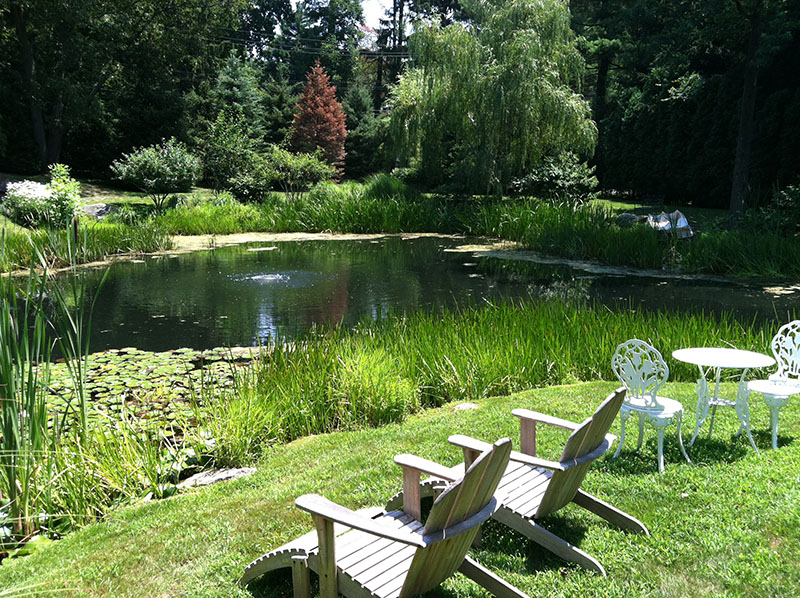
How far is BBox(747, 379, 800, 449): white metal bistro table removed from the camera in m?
3.85

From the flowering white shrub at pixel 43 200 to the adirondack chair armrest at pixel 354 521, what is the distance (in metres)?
11.1

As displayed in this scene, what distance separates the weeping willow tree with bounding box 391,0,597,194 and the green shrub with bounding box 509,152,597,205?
0.96 meters

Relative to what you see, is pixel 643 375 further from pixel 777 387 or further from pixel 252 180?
pixel 252 180

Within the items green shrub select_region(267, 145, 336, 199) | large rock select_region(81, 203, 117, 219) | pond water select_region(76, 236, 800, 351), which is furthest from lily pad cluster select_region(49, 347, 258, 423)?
green shrub select_region(267, 145, 336, 199)

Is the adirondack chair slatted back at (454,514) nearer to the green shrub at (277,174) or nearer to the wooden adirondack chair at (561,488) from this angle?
the wooden adirondack chair at (561,488)

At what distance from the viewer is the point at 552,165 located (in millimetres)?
19562

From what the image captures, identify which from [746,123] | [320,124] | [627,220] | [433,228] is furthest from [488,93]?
[320,124]

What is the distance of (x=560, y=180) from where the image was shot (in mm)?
19359

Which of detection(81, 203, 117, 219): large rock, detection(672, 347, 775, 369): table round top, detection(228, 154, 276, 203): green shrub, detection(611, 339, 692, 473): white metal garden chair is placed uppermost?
detection(228, 154, 276, 203): green shrub

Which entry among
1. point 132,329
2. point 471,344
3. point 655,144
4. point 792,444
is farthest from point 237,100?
point 792,444

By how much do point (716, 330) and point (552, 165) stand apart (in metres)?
14.0

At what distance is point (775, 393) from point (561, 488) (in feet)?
6.29

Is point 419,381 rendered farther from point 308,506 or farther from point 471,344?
point 308,506

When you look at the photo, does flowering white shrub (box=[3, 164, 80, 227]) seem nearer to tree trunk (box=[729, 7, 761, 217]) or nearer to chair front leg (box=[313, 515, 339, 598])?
chair front leg (box=[313, 515, 339, 598])
